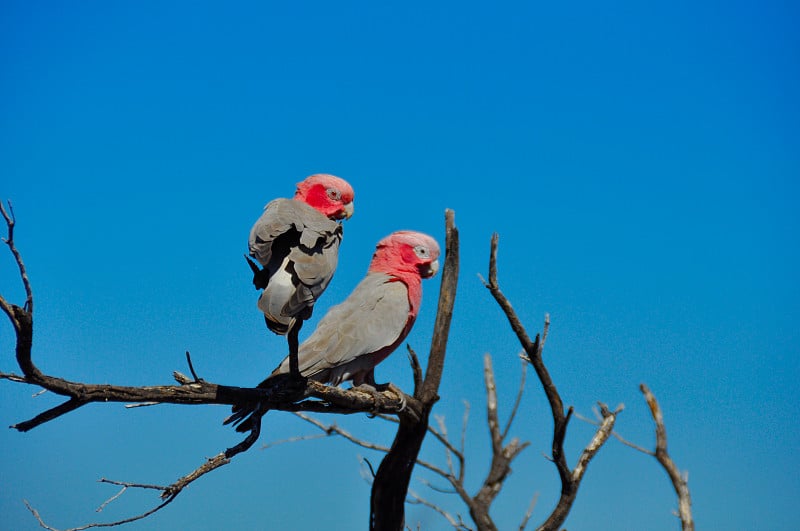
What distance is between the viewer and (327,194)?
5703mm

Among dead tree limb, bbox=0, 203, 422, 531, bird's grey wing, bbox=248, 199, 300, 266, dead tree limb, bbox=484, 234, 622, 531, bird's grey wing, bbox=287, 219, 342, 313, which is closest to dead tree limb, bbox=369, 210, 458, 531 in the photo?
dead tree limb, bbox=0, 203, 422, 531

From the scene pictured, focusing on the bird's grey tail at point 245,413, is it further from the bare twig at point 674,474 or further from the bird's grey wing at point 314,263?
the bare twig at point 674,474

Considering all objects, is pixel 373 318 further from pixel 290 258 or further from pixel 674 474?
pixel 674 474

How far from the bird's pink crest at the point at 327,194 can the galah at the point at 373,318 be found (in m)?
0.85

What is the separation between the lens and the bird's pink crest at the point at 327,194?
5.70m

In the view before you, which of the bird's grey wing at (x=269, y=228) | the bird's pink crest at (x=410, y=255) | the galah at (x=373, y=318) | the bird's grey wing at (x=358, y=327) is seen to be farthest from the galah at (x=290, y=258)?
the bird's pink crest at (x=410, y=255)

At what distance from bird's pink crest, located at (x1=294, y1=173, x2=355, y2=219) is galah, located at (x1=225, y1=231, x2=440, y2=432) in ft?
2.78

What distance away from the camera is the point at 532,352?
549 cm

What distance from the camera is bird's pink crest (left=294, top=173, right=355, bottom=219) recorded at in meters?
5.70

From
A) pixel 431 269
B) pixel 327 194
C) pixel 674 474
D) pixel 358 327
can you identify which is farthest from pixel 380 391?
pixel 674 474

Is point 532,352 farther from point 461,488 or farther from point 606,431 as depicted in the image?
point 461,488

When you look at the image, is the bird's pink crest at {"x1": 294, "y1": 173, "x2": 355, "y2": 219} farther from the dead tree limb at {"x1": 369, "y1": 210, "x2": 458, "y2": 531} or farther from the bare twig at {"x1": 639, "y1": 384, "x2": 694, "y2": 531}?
the bare twig at {"x1": 639, "y1": 384, "x2": 694, "y2": 531}

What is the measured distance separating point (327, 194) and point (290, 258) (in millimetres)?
1220

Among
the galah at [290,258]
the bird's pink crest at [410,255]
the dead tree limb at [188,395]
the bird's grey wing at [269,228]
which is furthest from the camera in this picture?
the bird's pink crest at [410,255]
